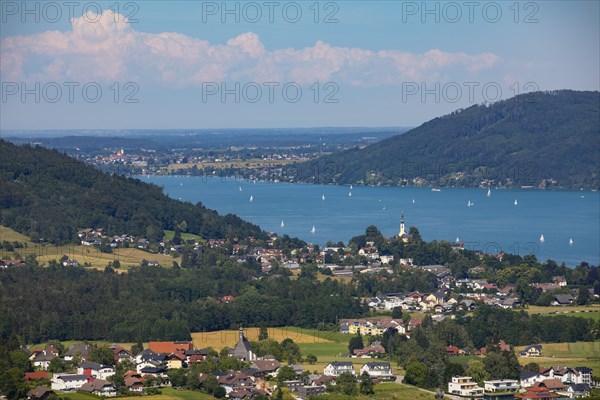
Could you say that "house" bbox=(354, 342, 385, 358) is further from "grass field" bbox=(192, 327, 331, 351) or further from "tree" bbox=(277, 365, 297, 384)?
"tree" bbox=(277, 365, 297, 384)

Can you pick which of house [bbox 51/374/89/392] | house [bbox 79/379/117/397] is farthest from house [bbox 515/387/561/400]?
house [bbox 51/374/89/392]

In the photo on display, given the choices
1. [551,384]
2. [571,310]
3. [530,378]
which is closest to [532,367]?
[530,378]

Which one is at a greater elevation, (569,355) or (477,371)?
(477,371)

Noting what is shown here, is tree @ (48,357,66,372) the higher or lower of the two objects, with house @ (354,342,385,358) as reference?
higher

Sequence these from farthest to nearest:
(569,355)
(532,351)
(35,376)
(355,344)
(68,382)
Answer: (355,344)
(532,351)
(569,355)
(35,376)
(68,382)

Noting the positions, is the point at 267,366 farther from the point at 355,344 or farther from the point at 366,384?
the point at 355,344
